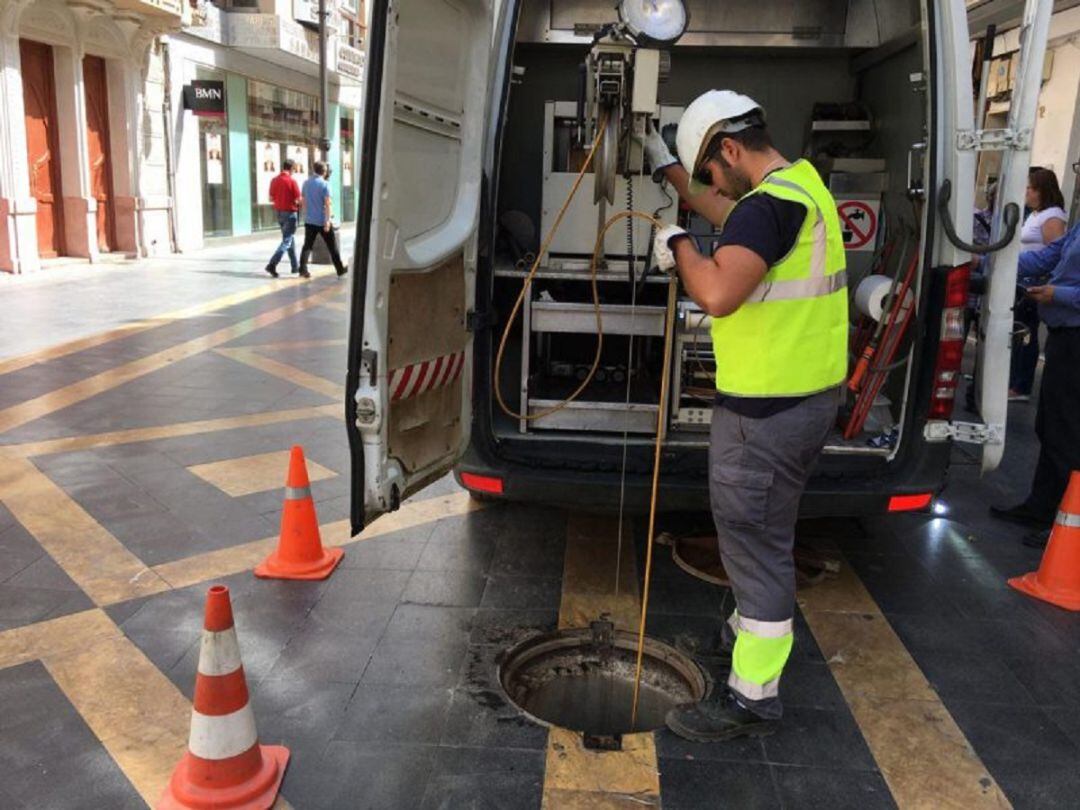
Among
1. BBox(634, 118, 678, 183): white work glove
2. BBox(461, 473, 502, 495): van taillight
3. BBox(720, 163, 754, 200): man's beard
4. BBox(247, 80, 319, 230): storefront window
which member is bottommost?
BBox(461, 473, 502, 495): van taillight

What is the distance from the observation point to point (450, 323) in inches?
135

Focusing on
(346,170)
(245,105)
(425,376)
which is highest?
(245,105)

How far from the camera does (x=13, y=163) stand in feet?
41.4

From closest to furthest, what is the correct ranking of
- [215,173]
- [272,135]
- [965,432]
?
[965,432]
[215,173]
[272,135]

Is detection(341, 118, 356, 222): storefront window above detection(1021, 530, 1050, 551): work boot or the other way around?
above

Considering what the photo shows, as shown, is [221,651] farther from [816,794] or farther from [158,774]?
[816,794]

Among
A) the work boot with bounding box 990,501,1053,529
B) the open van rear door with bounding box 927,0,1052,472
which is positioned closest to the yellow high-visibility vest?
the open van rear door with bounding box 927,0,1052,472

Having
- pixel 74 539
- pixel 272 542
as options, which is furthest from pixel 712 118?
pixel 74 539

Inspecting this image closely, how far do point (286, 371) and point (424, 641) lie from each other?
4992 mm

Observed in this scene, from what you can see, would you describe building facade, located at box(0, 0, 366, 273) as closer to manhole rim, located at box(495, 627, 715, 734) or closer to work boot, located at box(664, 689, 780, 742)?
manhole rim, located at box(495, 627, 715, 734)

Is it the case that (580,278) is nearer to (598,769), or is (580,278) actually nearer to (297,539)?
(297,539)

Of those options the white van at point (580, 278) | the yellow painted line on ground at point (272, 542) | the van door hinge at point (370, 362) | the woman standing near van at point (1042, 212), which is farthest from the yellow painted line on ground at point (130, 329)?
the woman standing near van at point (1042, 212)

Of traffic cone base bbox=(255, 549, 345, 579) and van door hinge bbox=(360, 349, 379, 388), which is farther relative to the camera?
traffic cone base bbox=(255, 549, 345, 579)

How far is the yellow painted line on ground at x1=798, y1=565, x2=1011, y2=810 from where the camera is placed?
2678 mm
